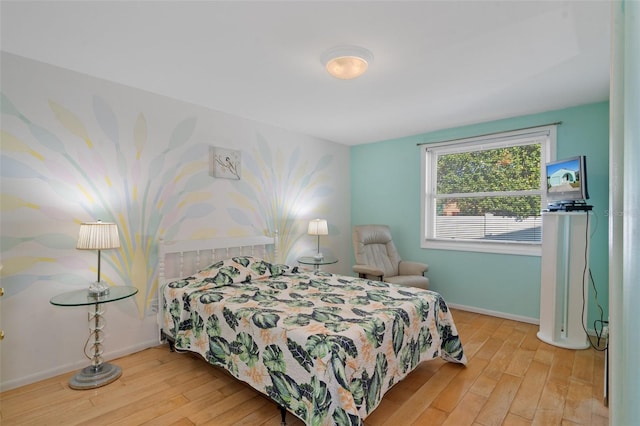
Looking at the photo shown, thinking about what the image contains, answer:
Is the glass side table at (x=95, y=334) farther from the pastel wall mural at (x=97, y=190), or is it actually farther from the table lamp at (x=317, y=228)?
the table lamp at (x=317, y=228)

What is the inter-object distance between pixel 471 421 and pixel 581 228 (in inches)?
89.6

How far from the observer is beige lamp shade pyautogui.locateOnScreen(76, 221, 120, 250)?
2396 mm

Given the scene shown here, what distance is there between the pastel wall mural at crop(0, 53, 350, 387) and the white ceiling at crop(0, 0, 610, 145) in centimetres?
25

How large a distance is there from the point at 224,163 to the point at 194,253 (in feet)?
3.54

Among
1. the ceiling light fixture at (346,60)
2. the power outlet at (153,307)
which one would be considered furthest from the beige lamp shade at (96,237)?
the ceiling light fixture at (346,60)

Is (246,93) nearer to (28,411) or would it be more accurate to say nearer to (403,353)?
(403,353)

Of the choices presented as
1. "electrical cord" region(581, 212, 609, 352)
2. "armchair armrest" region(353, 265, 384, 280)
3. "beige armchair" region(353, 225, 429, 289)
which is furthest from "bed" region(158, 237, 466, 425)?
"electrical cord" region(581, 212, 609, 352)

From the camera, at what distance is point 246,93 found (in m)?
3.12

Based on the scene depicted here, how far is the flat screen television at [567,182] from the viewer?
9.60ft

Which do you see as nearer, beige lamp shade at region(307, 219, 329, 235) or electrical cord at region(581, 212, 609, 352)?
electrical cord at region(581, 212, 609, 352)

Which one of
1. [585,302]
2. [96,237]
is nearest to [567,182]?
[585,302]

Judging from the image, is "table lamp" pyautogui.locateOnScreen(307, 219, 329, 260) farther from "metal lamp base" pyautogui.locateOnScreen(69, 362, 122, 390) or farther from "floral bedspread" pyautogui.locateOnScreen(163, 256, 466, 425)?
"metal lamp base" pyautogui.locateOnScreen(69, 362, 122, 390)

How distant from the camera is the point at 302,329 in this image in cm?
197

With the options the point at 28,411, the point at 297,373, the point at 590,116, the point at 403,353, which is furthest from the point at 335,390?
the point at 590,116
